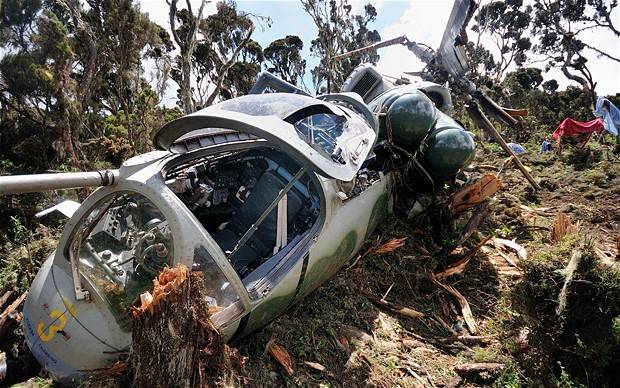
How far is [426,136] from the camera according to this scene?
23.4 feet

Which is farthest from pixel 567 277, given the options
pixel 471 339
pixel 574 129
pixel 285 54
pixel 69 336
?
pixel 285 54

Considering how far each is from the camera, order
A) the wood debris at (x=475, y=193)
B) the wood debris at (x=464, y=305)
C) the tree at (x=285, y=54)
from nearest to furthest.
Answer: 1. the wood debris at (x=464, y=305)
2. the wood debris at (x=475, y=193)
3. the tree at (x=285, y=54)

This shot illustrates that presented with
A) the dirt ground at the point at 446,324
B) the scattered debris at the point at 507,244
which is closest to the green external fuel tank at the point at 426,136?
the dirt ground at the point at 446,324

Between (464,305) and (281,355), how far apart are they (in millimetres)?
2926

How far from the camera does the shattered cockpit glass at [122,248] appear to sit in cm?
369

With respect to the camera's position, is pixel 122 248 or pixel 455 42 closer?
pixel 122 248

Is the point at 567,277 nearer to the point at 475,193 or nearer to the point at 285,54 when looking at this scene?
the point at 475,193

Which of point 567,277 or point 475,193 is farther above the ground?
point 475,193

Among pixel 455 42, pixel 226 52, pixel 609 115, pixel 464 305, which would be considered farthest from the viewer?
pixel 226 52

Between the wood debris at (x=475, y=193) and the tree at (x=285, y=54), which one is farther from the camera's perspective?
the tree at (x=285, y=54)

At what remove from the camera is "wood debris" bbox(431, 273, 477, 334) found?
5.49 metres

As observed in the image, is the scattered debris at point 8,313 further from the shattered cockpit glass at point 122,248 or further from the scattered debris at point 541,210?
the scattered debris at point 541,210

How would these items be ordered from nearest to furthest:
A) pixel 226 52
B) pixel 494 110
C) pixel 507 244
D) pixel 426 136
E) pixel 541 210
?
pixel 426 136 < pixel 507 244 < pixel 541 210 < pixel 494 110 < pixel 226 52

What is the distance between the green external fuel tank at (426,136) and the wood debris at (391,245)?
139 centimetres
